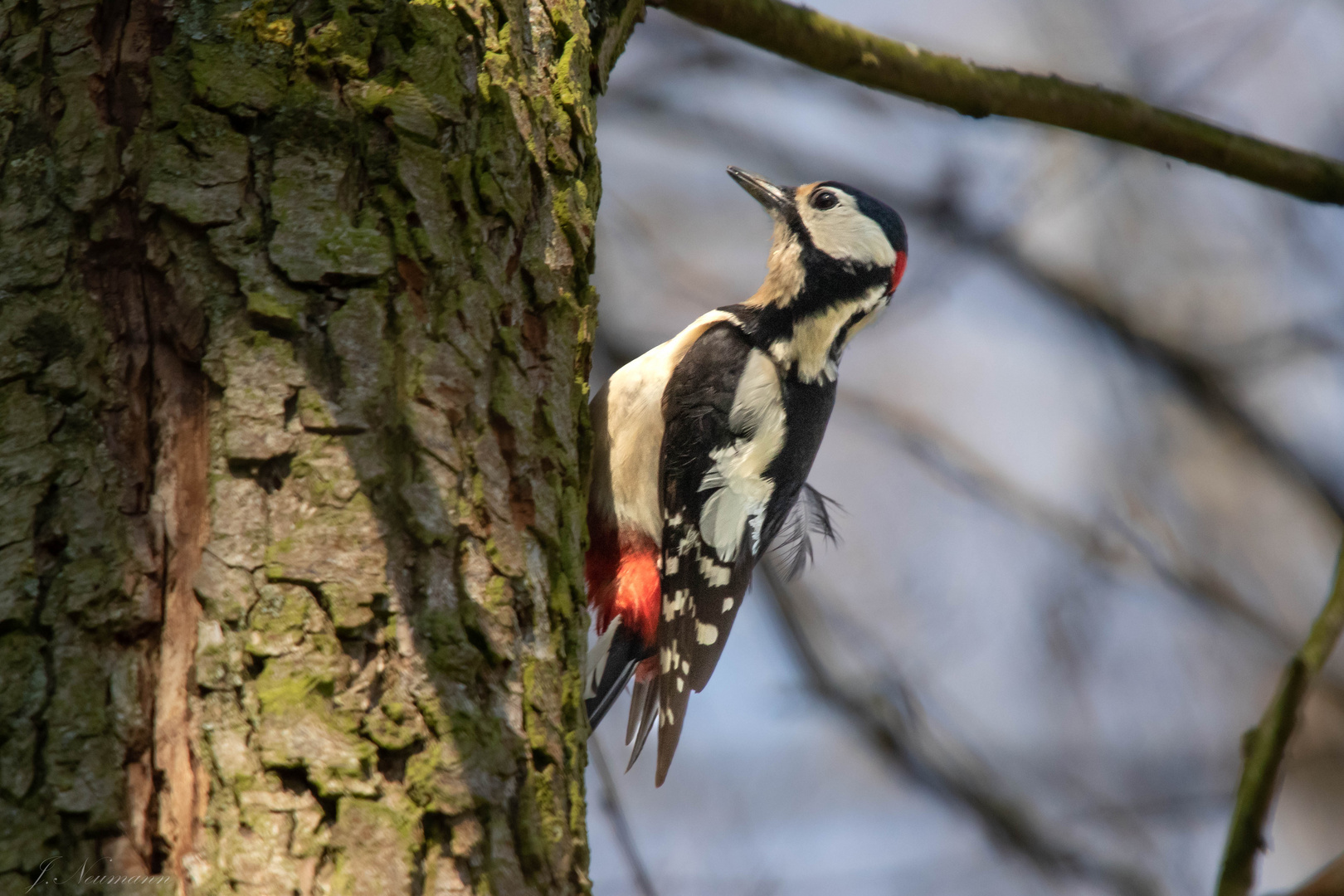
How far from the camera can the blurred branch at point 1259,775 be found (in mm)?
1746

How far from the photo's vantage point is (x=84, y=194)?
1.48 metres

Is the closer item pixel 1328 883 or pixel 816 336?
pixel 1328 883

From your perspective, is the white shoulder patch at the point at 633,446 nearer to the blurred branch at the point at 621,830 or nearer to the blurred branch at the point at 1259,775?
the blurred branch at the point at 621,830

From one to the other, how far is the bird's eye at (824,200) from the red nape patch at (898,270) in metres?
0.27

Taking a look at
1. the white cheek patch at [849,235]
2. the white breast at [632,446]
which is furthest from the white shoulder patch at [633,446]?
the white cheek patch at [849,235]

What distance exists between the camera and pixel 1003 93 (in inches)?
110

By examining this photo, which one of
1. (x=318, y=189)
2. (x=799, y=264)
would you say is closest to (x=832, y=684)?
(x=799, y=264)

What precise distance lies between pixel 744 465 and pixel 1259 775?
5.29ft

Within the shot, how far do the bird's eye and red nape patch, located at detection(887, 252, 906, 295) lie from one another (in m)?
0.27

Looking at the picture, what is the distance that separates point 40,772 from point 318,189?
81 centimetres

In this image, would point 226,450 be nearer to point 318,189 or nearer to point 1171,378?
point 318,189
